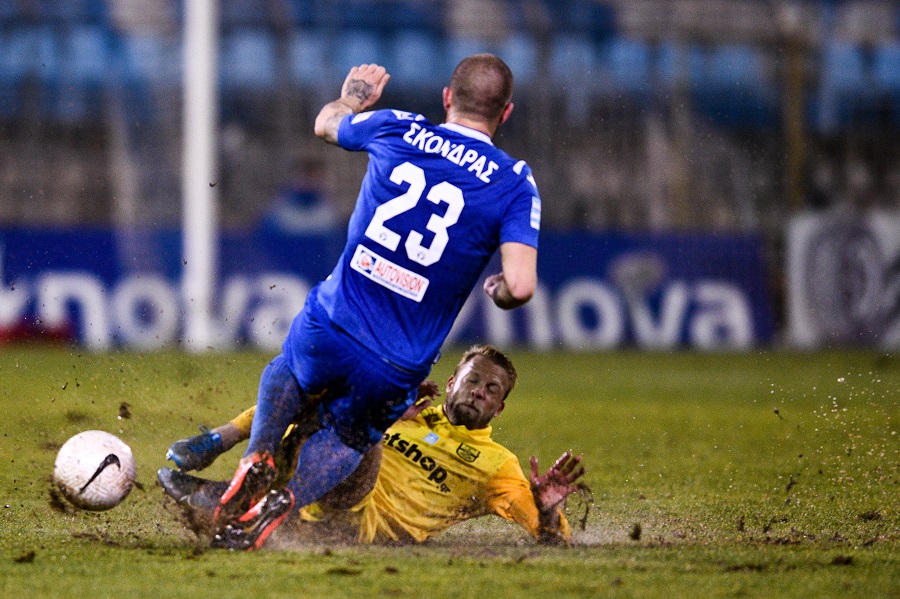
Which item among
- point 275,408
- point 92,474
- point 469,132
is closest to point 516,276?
point 469,132

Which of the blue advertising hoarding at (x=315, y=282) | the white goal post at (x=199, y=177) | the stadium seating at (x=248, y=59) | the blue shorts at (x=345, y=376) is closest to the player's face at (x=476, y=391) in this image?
the blue shorts at (x=345, y=376)

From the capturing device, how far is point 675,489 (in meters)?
7.09

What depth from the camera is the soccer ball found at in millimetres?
5281

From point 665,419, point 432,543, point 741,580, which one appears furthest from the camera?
point 665,419

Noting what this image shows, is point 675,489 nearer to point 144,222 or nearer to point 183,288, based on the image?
point 183,288

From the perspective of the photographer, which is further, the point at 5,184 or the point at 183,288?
the point at 5,184

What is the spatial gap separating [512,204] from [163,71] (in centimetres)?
1466

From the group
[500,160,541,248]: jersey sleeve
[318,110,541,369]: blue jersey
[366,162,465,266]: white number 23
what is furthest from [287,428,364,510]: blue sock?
[500,160,541,248]: jersey sleeve

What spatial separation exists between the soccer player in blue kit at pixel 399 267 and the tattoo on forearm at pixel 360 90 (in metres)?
0.35

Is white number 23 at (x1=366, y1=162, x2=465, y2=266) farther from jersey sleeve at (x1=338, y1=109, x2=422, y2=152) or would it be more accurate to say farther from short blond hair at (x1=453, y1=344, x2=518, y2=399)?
short blond hair at (x1=453, y1=344, x2=518, y2=399)

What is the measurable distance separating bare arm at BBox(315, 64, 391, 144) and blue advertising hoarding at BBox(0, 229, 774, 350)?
9.81 m

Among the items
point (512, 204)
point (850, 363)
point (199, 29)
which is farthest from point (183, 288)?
point (512, 204)

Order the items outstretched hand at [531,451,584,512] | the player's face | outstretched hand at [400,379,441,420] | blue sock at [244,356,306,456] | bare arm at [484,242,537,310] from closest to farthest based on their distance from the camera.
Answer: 1. bare arm at [484,242,537,310]
2. blue sock at [244,356,306,456]
3. outstretched hand at [531,451,584,512]
4. the player's face
5. outstretched hand at [400,379,441,420]

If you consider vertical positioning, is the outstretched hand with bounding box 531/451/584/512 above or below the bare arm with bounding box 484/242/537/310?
below
